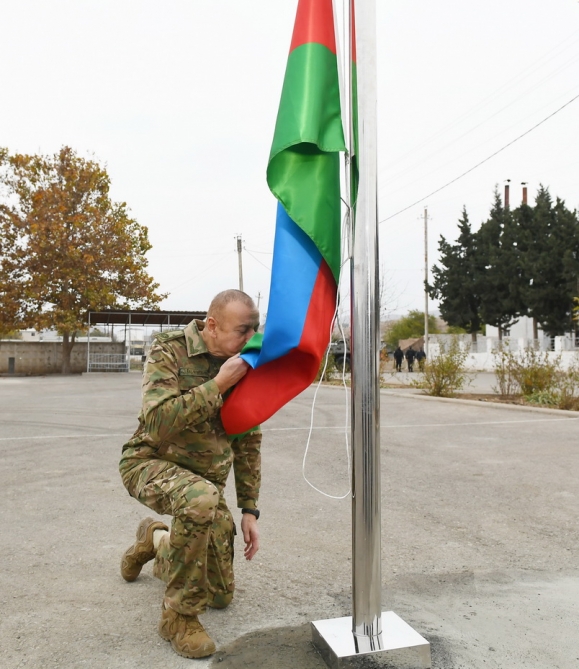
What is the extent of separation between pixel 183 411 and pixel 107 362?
33355mm

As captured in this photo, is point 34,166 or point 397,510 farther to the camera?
point 34,166

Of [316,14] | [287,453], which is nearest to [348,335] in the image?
[316,14]

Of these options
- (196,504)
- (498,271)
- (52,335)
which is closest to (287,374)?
(196,504)

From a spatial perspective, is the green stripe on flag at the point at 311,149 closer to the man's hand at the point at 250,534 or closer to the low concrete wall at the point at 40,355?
the man's hand at the point at 250,534

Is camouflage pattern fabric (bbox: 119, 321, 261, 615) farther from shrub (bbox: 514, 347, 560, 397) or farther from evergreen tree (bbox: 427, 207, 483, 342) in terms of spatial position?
evergreen tree (bbox: 427, 207, 483, 342)

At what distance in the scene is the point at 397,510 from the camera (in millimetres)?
5035

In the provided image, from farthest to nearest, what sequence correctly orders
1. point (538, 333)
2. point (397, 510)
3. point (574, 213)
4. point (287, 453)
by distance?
point (538, 333) < point (574, 213) < point (287, 453) < point (397, 510)

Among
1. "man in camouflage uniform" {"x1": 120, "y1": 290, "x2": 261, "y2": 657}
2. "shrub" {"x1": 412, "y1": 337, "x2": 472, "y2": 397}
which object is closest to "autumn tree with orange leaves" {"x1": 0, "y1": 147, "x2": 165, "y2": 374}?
"shrub" {"x1": 412, "y1": 337, "x2": 472, "y2": 397}

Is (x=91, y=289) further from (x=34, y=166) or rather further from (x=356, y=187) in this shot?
(x=356, y=187)

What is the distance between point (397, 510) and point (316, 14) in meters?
3.61

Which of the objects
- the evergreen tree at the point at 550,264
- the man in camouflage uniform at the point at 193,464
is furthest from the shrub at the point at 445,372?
the evergreen tree at the point at 550,264

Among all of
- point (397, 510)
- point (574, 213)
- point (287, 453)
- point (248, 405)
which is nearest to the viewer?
point (248, 405)

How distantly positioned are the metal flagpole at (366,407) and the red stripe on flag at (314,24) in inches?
6.2

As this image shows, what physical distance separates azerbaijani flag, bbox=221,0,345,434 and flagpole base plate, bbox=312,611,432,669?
3.10 feet
